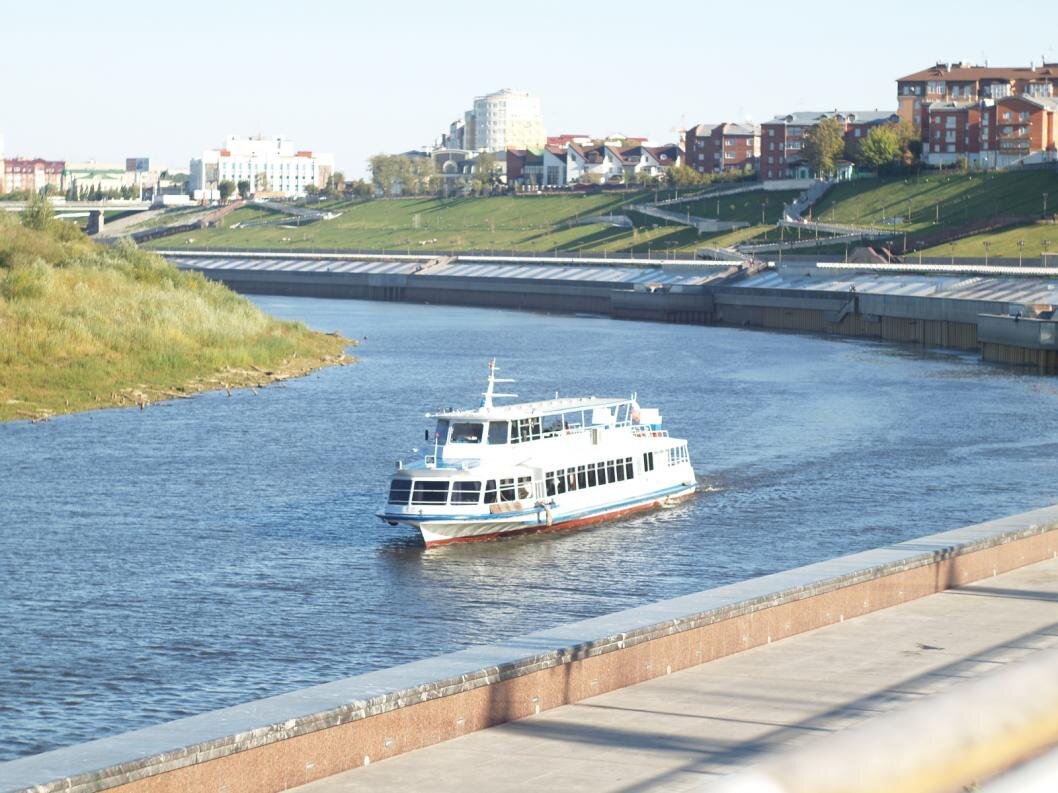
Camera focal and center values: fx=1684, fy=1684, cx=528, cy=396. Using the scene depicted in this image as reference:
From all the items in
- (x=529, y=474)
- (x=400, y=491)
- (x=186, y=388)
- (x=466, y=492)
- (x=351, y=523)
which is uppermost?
(x=529, y=474)

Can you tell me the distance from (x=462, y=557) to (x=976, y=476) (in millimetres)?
21329

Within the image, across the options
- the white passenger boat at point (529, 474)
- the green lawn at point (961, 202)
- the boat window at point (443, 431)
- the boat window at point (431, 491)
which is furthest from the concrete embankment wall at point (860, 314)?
the boat window at point (431, 491)

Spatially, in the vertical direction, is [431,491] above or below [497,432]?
below

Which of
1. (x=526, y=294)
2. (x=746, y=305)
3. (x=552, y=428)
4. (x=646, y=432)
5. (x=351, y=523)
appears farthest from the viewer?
(x=526, y=294)

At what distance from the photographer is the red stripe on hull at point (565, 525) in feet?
155

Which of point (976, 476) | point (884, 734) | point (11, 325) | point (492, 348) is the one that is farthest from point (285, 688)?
point (492, 348)

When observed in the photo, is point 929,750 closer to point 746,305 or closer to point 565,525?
point 565,525

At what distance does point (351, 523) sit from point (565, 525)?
6.42 m

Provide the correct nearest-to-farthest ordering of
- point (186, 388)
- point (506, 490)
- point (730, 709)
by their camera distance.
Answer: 1. point (730, 709)
2. point (506, 490)
3. point (186, 388)

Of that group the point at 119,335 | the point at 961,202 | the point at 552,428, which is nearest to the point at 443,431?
the point at 552,428

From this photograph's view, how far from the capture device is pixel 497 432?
50625 mm

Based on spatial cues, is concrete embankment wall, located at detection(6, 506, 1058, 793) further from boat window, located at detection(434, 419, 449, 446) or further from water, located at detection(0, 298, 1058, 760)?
boat window, located at detection(434, 419, 449, 446)

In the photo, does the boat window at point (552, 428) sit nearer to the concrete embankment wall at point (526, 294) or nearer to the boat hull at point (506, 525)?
the boat hull at point (506, 525)

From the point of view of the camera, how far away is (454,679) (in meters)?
17.1
